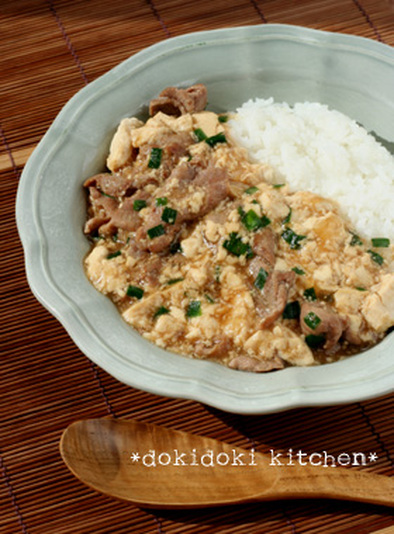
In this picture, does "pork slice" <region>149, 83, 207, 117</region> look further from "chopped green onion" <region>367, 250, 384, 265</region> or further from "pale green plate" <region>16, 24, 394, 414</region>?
"chopped green onion" <region>367, 250, 384, 265</region>

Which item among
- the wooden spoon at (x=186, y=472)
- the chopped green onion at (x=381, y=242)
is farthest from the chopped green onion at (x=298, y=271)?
the wooden spoon at (x=186, y=472)

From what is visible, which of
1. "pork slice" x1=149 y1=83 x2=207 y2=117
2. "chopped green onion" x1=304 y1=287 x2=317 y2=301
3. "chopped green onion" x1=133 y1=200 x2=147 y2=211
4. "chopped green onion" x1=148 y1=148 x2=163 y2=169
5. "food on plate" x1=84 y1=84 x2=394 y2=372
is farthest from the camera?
"pork slice" x1=149 y1=83 x2=207 y2=117

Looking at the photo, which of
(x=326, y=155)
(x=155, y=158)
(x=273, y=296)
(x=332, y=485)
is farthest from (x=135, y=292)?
(x=326, y=155)

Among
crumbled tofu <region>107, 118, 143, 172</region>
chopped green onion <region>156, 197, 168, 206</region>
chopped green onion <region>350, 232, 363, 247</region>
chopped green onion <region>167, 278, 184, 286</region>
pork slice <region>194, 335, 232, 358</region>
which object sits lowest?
pork slice <region>194, 335, 232, 358</region>

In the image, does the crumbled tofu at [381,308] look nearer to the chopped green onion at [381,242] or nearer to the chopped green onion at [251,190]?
the chopped green onion at [381,242]

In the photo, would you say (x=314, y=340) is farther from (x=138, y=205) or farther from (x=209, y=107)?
(x=209, y=107)

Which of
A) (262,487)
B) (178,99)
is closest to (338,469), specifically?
(262,487)

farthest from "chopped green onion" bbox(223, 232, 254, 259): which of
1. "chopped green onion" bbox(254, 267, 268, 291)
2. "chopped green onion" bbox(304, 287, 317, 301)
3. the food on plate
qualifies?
"chopped green onion" bbox(304, 287, 317, 301)
